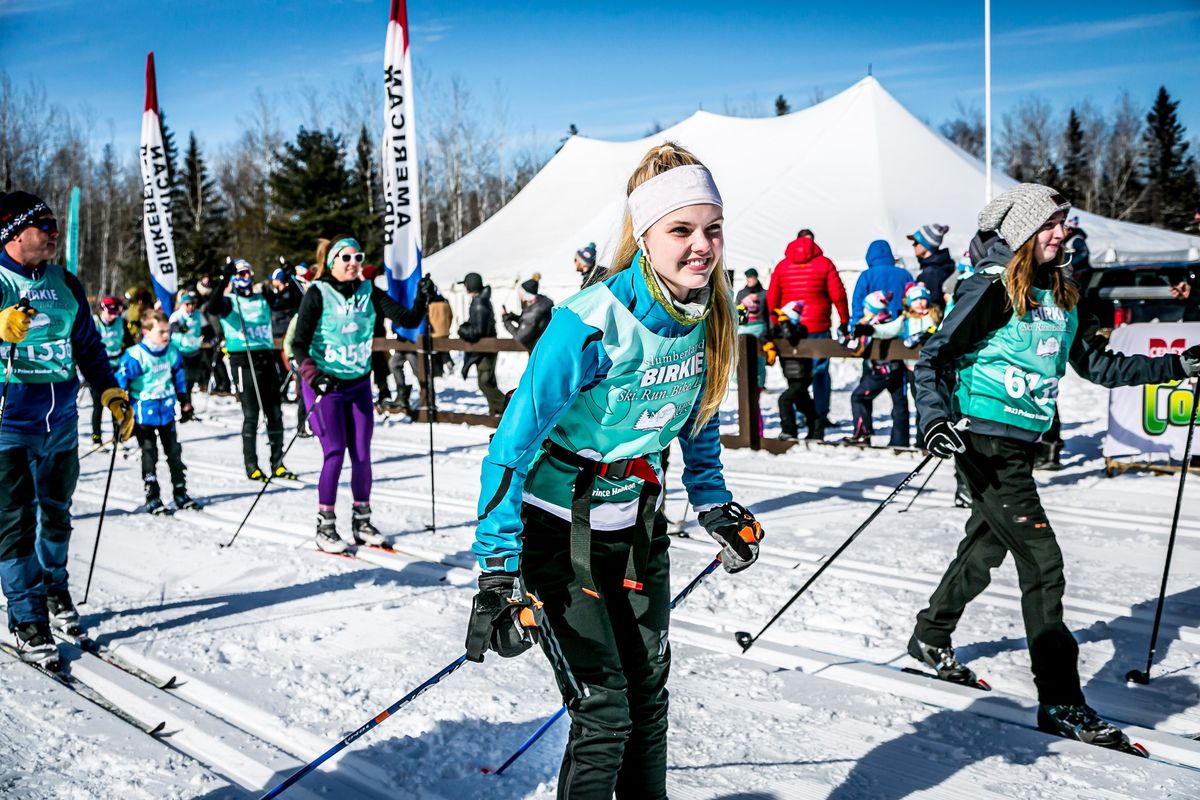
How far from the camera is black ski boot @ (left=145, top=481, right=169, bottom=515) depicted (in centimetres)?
758

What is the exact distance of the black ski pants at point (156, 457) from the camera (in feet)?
25.1

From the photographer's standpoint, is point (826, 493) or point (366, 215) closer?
point (826, 493)

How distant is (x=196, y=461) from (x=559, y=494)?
903cm

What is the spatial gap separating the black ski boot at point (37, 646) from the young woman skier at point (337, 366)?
195cm

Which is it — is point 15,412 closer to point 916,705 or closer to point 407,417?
point 916,705

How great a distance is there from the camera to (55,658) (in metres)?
4.28

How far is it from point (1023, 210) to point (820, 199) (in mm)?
16807

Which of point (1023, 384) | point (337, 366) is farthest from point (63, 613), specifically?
point (1023, 384)

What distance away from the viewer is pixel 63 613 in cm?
480

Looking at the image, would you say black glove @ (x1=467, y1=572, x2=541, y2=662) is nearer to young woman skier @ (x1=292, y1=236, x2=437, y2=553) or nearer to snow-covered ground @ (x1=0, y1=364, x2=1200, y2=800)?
snow-covered ground @ (x1=0, y1=364, x2=1200, y2=800)

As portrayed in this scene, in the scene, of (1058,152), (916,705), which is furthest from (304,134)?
(1058,152)

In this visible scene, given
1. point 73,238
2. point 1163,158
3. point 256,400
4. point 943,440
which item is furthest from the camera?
point 1163,158

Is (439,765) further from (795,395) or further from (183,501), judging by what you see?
(795,395)

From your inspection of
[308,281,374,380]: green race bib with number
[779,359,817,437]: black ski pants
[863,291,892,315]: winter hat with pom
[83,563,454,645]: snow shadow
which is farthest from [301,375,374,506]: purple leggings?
[863,291,892,315]: winter hat with pom
